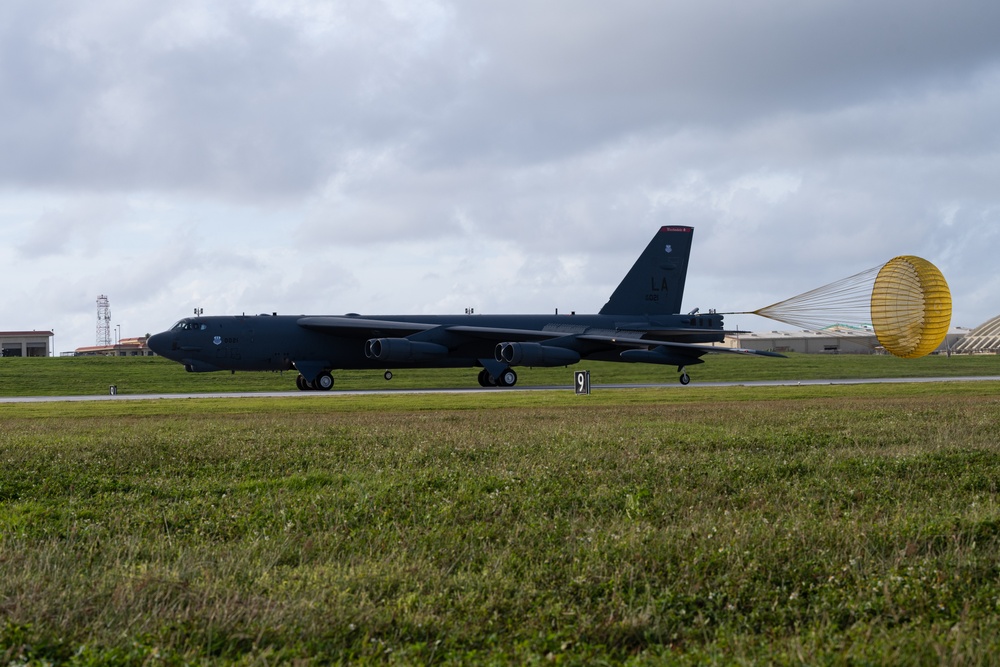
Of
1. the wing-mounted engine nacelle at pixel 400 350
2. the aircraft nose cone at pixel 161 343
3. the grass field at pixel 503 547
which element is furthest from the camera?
the wing-mounted engine nacelle at pixel 400 350

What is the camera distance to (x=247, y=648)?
239 inches

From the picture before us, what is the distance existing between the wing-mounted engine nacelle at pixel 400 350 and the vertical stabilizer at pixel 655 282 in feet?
32.0

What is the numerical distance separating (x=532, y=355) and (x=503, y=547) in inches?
1138

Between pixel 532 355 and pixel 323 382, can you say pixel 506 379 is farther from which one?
pixel 323 382

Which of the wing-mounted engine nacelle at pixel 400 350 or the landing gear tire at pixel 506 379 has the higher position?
the wing-mounted engine nacelle at pixel 400 350

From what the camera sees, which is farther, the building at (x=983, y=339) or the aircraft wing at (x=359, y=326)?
the building at (x=983, y=339)

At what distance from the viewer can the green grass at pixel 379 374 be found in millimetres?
43531

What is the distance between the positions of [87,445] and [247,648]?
9.12m

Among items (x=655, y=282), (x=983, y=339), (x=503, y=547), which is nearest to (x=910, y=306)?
(x=503, y=547)

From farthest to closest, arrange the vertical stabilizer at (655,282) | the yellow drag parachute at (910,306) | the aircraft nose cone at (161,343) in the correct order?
the vertical stabilizer at (655,282), the aircraft nose cone at (161,343), the yellow drag parachute at (910,306)

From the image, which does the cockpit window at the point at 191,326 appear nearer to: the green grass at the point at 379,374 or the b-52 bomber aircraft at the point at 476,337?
the b-52 bomber aircraft at the point at 476,337

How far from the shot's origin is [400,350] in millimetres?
37062

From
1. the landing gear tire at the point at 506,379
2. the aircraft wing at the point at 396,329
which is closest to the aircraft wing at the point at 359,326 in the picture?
the aircraft wing at the point at 396,329

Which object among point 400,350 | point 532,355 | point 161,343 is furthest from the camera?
point 532,355
